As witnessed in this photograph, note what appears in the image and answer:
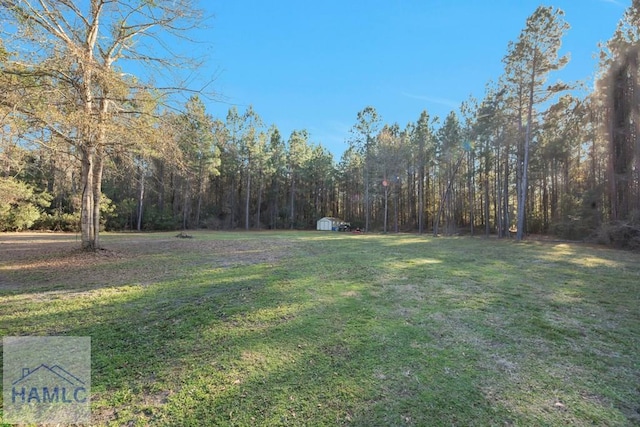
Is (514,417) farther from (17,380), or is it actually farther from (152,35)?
(152,35)

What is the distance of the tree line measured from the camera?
5.78 m

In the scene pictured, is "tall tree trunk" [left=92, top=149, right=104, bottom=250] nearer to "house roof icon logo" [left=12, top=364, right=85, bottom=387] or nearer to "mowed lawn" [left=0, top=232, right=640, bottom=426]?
"mowed lawn" [left=0, top=232, right=640, bottom=426]

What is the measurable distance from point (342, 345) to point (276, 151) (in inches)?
1372

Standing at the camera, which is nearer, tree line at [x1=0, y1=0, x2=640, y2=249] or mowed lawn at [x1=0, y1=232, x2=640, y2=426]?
mowed lawn at [x1=0, y1=232, x2=640, y2=426]

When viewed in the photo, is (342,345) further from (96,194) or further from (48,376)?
(96,194)

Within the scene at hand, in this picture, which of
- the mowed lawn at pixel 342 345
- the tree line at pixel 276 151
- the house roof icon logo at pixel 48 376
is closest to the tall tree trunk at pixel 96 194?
the tree line at pixel 276 151

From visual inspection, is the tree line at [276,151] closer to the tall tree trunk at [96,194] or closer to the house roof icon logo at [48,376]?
the tall tree trunk at [96,194]

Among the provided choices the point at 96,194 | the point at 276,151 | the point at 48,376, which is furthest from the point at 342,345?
the point at 276,151

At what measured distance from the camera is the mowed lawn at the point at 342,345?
1.97m

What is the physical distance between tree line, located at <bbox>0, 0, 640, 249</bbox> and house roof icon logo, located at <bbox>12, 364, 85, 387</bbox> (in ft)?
15.1

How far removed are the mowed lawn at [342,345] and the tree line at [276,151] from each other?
3252 mm

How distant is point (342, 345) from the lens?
290 centimetres

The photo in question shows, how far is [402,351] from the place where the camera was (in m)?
2.79

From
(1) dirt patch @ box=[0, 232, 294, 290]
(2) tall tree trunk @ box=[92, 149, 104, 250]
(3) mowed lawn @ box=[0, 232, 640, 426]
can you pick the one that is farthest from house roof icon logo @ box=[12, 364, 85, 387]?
(2) tall tree trunk @ box=[92, 149, 104, 250]
